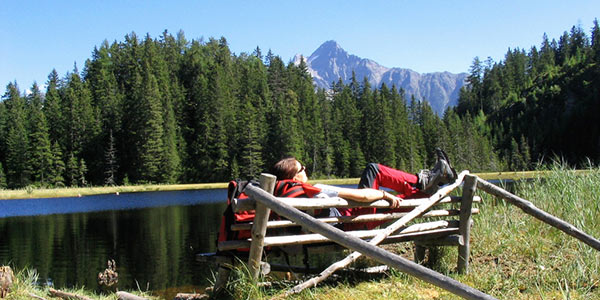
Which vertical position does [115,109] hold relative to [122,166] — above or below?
above

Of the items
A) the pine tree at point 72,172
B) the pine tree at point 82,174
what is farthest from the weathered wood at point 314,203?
the pine tree at point 72,172

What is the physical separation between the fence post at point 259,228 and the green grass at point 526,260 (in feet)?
0.77

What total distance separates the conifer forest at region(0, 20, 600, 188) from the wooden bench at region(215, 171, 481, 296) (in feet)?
218

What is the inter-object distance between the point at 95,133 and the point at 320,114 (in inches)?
1526

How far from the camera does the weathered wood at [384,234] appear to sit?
4.81m

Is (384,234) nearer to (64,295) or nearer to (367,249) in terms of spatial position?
(367,249)

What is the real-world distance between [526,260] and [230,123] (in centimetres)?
7544

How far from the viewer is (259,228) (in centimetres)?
462

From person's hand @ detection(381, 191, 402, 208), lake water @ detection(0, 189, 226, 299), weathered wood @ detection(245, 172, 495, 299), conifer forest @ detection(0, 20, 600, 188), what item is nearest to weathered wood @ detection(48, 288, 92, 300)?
lake water @ detection(0, 189, 226, 299)

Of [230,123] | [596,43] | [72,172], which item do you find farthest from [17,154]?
[596,43]

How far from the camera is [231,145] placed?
77125mm

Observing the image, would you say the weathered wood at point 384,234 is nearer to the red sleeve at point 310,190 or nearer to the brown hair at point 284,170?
the red sleeve at point 310,190

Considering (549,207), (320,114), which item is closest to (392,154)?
(320,114)

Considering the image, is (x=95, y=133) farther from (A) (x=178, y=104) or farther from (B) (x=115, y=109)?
(A) (x=178, y=104)
